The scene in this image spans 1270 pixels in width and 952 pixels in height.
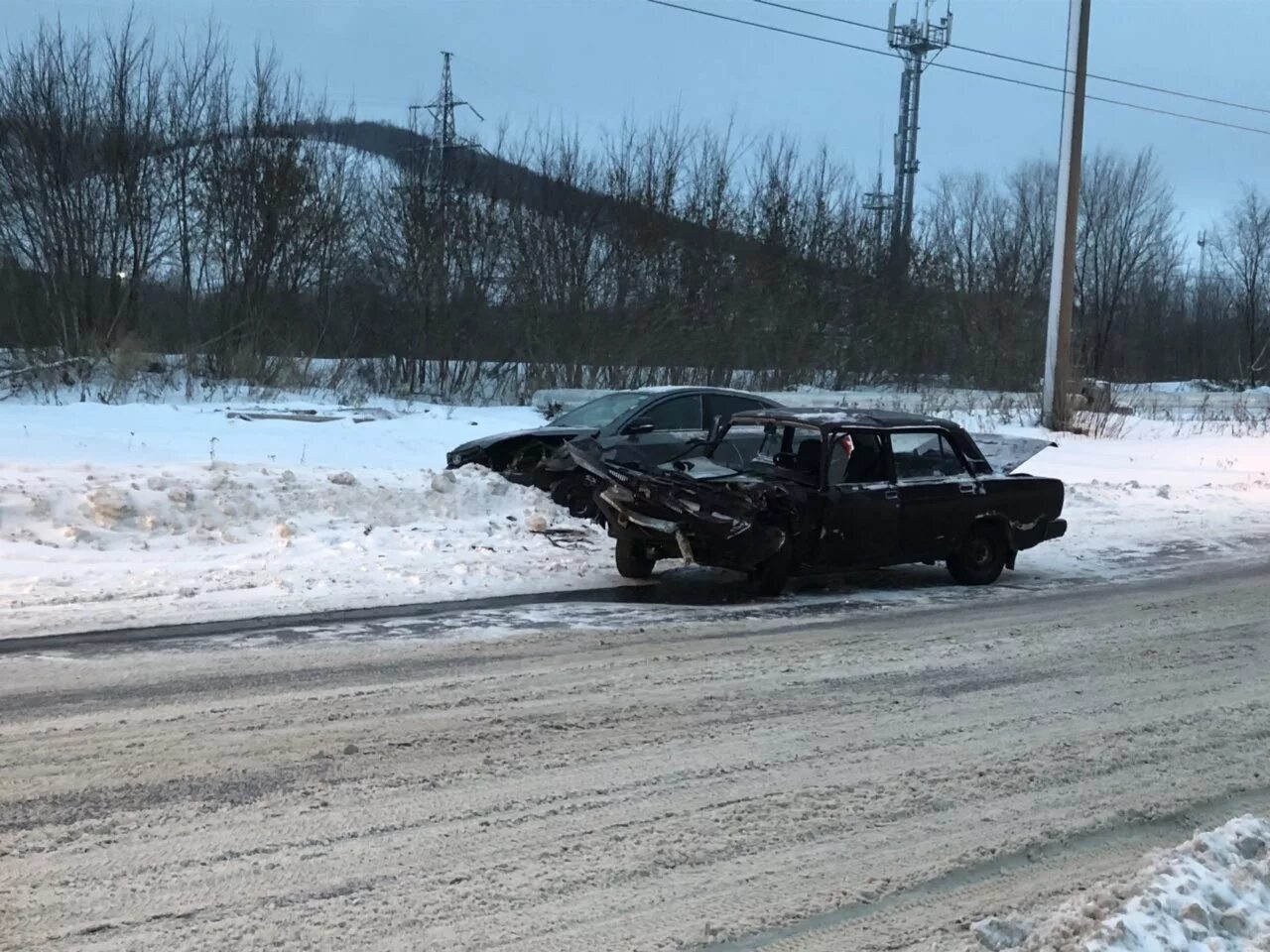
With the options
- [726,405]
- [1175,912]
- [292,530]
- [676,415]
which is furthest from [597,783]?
[726,405]

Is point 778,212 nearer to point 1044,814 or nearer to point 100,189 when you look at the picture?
point 100,189

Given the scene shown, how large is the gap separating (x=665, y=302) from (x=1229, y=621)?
1040 inches

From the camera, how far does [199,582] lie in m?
9.14

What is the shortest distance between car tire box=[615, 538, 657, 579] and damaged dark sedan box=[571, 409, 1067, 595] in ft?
0.04

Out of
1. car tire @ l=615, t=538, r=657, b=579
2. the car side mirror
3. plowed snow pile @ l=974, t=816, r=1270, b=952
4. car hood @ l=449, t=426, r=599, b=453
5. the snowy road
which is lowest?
the snowy road

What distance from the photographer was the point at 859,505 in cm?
941

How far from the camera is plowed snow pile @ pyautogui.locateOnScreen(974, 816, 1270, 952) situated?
3463mm

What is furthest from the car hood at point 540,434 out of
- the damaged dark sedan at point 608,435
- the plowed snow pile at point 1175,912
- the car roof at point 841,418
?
the plowed snow pile at point 1175,912

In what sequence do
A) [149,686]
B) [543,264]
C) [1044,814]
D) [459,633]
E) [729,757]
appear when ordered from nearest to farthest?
[1044,814]
[729,757]
[149,686]
[459,633]
[543,264]

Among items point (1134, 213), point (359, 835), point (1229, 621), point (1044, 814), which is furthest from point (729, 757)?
point (1134, 213)

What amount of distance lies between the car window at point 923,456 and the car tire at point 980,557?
2.06ft

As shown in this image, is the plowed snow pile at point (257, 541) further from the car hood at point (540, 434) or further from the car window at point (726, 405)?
the car window at point (726, 405)

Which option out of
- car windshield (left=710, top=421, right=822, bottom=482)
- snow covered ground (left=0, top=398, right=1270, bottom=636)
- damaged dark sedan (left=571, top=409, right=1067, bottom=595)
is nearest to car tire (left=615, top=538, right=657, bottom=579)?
damaged dark sedan (left=571, top=409, right=1067, bottom=595)

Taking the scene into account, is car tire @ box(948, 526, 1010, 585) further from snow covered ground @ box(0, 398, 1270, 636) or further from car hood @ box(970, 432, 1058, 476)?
car hood @ box(970, 432, 1058, 476)
